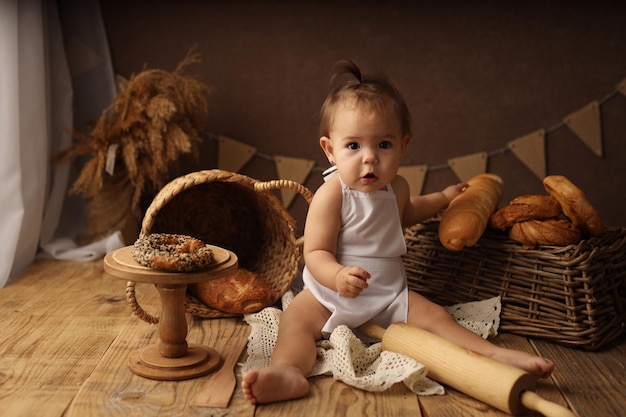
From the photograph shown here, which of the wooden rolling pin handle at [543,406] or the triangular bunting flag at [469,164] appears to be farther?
the triangular bunting flag at [469,164]

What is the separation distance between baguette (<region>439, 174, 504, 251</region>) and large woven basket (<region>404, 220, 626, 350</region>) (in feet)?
0.25

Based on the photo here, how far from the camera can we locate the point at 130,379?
1.37 meters

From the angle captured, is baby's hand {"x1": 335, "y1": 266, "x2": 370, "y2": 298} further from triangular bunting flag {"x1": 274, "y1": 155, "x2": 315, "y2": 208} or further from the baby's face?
triangular bunting flag {"x1": 274, "y1": 155, "x2": 315, "y2": 208}

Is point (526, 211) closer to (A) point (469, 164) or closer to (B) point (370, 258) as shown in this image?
(B) point (370, 258)

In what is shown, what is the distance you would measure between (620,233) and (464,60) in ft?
3.34

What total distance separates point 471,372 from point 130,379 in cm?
67

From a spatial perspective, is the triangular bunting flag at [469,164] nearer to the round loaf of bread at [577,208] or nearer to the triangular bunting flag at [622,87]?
the triangular bunting flag at [622,87]

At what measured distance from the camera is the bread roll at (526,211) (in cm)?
165

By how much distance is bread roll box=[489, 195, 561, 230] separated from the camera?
1649 mm

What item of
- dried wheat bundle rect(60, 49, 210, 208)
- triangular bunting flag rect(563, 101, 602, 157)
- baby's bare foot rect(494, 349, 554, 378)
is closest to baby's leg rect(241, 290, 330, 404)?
baby's bare foot rect(494, 349, 554, 378)

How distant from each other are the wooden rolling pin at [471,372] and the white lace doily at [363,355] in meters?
0.03

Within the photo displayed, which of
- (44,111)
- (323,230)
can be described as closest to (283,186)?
(323,230)

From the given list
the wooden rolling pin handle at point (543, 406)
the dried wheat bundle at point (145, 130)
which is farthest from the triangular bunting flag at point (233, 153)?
the wooden rolling pin handle at point (543, 406)

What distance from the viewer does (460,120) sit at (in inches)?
101
